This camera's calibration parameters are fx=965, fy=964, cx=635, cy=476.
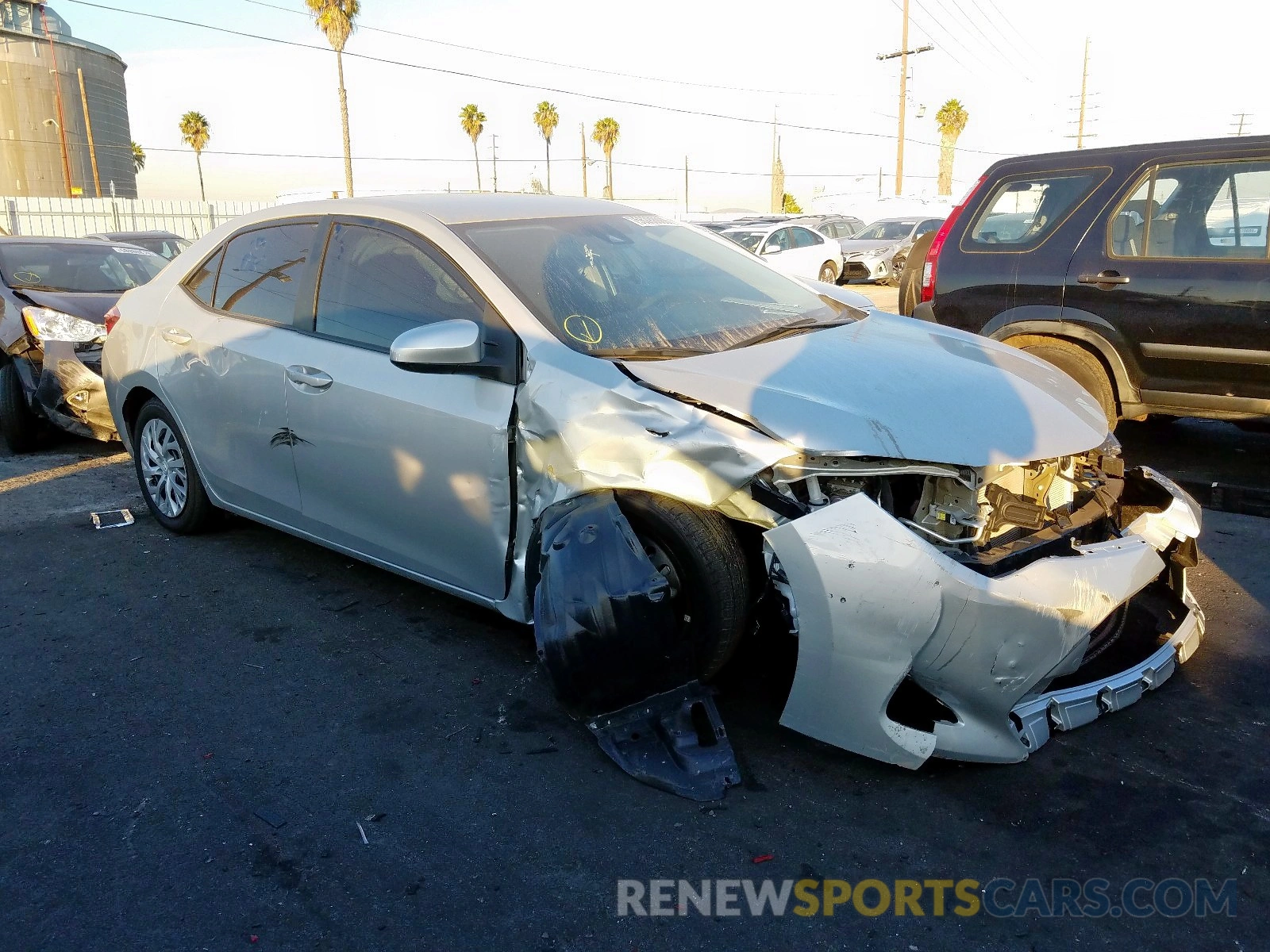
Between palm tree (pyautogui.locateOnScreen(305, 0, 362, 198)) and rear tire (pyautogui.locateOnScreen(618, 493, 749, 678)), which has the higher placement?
palm tree (pyautogui.locateOnScreen(305, 0, 362, 198))

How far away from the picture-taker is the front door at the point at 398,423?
10.7 feet

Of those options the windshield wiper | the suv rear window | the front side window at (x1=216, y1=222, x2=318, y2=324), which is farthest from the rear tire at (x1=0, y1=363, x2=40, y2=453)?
the suv rear window

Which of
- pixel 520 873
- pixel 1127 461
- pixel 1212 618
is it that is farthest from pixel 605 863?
pixel 1127 461

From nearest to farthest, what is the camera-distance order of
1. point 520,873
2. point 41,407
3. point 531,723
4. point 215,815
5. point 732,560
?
point 520,873, point 215,815, point 732,560, point 531,723, point 41,407

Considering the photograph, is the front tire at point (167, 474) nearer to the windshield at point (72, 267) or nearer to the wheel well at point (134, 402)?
the wheel well at point (134, 402)

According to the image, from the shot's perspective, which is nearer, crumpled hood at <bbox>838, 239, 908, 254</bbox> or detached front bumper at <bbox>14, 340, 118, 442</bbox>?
detached front bumper at <bbox>14, 340, 118, 442</bbox>

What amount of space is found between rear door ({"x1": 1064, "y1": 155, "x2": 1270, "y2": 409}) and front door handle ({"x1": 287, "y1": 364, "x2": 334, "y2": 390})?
4.33 m

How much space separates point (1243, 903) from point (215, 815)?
8.66ft

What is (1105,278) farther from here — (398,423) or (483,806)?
(483,806)

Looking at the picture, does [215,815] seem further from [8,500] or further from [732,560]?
[8,500]

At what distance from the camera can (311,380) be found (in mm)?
3773

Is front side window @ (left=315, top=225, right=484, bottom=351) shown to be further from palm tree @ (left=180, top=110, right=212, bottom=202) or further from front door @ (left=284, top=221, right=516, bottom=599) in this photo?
palm tree @ (left=180, top=110, right=212, bottom=202)

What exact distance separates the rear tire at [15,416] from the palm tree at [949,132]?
47.6 meters

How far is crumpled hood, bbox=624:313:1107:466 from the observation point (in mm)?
2791
